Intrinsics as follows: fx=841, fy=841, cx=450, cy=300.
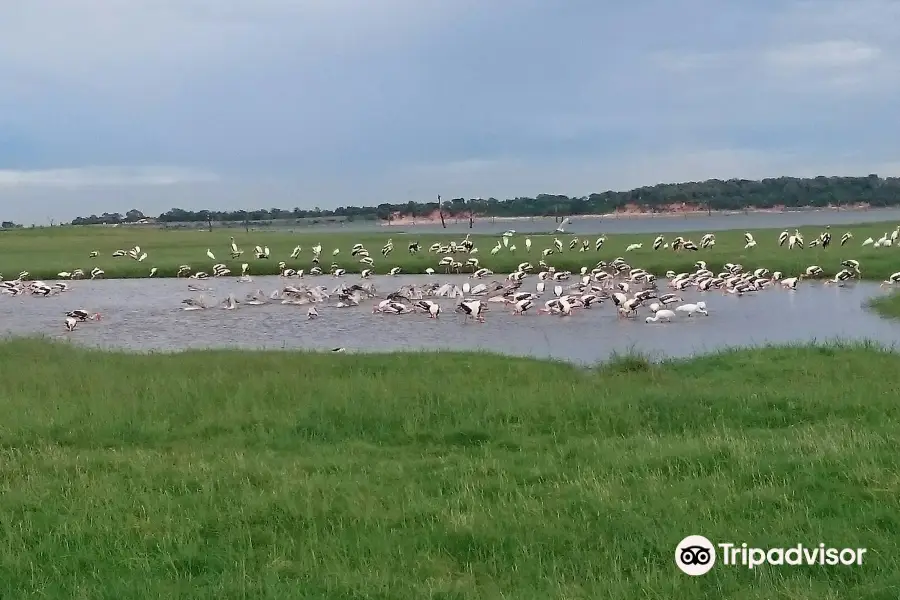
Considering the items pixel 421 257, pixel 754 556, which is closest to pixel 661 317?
pixel 754 556

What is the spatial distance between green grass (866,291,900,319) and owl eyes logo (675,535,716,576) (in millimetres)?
15991

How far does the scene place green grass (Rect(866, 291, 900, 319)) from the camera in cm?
1988

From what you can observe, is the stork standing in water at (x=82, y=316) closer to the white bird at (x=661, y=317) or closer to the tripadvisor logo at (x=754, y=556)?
the white bird at (x=661, y=317)

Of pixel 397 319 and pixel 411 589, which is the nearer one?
pixel 411 589

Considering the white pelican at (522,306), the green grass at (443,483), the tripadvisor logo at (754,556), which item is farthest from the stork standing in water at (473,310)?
the tripadvisor logo at (754,556)

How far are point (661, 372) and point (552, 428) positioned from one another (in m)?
3.95

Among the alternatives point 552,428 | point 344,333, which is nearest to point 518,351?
point 344,333

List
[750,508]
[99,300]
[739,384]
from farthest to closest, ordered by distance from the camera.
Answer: [99,300]
[739,384]
[750,508]

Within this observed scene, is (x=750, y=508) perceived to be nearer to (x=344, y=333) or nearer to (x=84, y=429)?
(x=84, y=429)

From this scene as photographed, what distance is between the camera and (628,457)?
26.1 feet

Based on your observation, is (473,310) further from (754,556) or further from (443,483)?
(754,556)

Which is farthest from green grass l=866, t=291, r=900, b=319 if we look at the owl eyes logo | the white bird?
the owl eyes logo

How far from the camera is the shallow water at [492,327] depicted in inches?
687

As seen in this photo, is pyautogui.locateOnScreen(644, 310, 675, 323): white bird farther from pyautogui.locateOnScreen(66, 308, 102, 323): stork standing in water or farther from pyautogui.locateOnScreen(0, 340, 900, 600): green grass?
pyautogui.locateOnScreen(66, 308, 102, 323): stork standing in water
